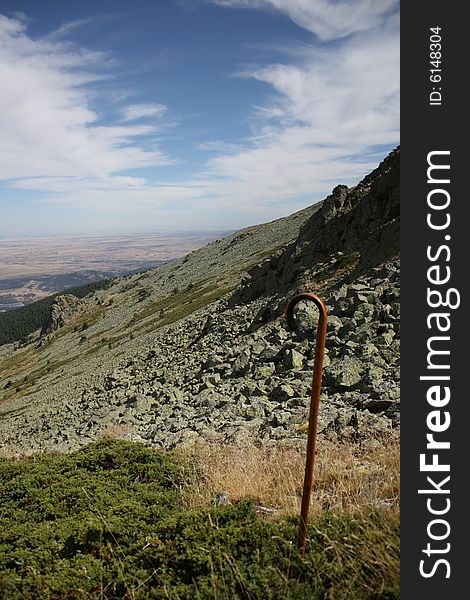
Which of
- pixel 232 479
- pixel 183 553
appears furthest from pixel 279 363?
pixel 183 553

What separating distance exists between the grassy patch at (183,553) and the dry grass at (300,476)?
53 centimetres

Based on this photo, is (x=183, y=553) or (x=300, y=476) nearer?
(x=183, y=553)

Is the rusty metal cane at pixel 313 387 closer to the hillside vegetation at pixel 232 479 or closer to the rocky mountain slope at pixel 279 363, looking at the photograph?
the hillside vegetation at pixel 232 479

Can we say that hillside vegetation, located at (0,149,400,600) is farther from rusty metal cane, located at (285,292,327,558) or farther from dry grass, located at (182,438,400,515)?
rusty metal cane, located at (285,292,327,558)

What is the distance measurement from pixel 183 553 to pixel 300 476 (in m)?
2.77

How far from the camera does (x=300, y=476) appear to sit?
6.96 metres

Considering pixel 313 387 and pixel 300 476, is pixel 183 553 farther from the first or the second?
pixel 300 476

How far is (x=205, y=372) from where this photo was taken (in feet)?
62.9

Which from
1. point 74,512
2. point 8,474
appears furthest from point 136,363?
point 74,512

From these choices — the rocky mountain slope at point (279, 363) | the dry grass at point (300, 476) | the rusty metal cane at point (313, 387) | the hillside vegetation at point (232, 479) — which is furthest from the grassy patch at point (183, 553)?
the rocky mountain slope at point (279, 363)

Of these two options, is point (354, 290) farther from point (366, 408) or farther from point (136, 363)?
point (136, 363)

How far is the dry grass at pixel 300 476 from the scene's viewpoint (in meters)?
5.43

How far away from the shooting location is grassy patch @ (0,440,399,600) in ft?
12.7

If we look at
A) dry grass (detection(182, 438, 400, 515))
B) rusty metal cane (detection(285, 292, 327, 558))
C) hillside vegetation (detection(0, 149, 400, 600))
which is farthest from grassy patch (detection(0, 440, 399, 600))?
A: dry grass (detection(182, 438, 400, 515))
